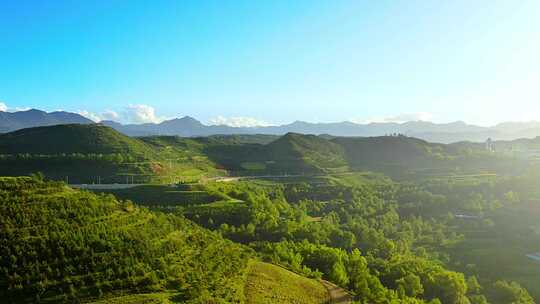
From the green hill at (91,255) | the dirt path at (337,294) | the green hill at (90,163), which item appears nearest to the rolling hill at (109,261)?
the green hill at (91,255)

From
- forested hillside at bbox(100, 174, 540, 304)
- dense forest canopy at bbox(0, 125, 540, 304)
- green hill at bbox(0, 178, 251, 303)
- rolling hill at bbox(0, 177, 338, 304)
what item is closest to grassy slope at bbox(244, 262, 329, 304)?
rolling hill at bbox(0, 177, 338, 304)

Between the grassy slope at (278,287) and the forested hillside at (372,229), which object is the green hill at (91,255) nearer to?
the grassy slope at (278,287)

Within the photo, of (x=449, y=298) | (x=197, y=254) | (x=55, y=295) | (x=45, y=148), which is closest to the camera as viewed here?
(x=55, y=295)

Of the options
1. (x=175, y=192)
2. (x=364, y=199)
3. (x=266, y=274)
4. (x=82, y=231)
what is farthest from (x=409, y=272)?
(x=364, y=199)

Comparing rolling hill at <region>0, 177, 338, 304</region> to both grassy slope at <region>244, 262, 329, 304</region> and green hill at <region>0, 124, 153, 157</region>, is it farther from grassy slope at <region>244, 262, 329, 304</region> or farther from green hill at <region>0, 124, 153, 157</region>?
green hill at <region>0, 124, 153, 157</region>

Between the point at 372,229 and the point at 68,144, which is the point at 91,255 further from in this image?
the point at 68,144

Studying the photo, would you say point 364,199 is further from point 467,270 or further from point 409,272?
point 409,272
